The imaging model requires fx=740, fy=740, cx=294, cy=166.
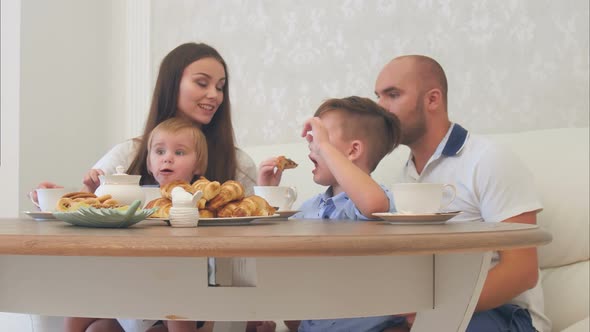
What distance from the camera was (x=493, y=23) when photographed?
2500 mm

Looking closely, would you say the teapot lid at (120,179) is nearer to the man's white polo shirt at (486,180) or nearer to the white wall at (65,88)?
the man's white polo shirt at (486,180)

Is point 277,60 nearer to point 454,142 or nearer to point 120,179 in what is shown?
point 454,142

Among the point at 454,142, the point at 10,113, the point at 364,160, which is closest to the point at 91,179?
the point at 364,160

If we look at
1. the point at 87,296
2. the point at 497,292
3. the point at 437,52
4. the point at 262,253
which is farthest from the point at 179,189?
the point at 437,52

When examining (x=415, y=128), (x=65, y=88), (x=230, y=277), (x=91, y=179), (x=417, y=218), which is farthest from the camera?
(x=65, y=88)

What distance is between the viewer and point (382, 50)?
8.92ft

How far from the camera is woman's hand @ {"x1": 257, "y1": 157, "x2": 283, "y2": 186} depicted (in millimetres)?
1816

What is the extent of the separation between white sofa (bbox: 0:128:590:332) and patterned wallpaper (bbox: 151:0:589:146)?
0.36 m

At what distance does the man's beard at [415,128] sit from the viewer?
206cm

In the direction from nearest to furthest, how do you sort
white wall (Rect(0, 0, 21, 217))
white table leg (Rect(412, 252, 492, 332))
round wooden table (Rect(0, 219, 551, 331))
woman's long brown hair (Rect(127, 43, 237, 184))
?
round wooden table (Rect(0, 219, 551, 331)), white table leg (Rect(412, 252, 492, 332)), woman's long brown hair (Rect(127, 43, 237, 184)), white wall (Rect(0, 0, 21, 217))

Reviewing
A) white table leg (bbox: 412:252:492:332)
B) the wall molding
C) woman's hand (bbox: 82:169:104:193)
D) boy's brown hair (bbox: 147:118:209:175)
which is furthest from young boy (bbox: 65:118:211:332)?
the wall molding

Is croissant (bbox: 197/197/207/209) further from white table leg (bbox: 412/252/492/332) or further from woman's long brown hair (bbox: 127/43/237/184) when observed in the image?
woman's long brown hair (bbox: 127/43/237/184)

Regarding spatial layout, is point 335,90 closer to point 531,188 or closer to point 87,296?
point 531,188

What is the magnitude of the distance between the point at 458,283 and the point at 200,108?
1.28 meters
